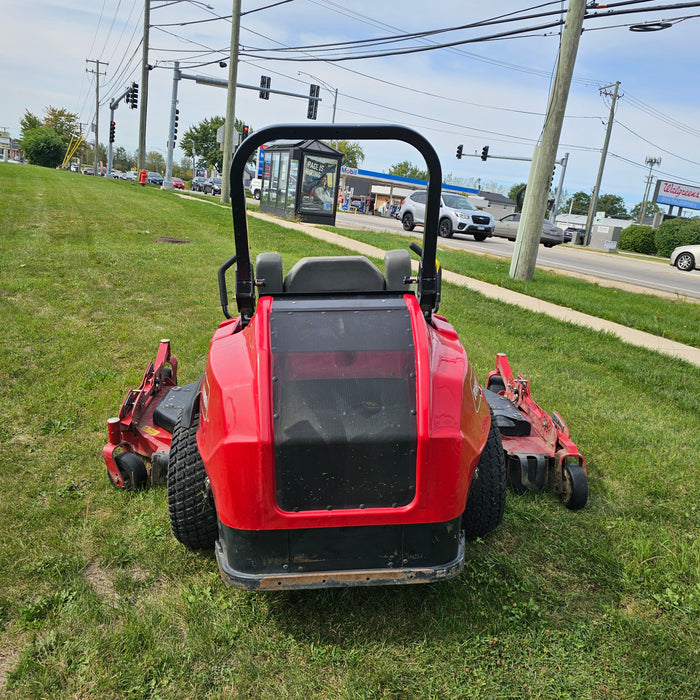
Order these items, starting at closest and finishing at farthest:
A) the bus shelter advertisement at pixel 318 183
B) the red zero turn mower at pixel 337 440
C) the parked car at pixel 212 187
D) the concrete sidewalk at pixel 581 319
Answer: the red zero turn mower at pixel 337 440
the concrete sidewalk at pixel 581 319
the bus shelter advertisement at pixel 318 183
the parked car at pixel 212 187

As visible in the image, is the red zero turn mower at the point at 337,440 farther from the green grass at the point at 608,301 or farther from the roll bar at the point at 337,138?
the green grass at the point at 608,301

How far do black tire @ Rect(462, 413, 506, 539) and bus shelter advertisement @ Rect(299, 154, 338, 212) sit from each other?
1905 cm

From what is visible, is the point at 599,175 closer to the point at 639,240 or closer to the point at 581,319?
the point at 639,240

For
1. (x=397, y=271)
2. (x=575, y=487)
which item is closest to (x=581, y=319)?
(x=575, y=487)

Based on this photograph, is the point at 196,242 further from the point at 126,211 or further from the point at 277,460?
the point at 277,460

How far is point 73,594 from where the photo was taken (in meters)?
2.47

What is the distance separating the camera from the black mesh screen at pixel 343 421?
6.91 ft

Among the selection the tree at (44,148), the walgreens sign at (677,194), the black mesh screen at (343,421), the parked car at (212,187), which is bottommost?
the black mesh screen at (343,421)

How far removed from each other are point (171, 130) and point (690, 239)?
1145 inches

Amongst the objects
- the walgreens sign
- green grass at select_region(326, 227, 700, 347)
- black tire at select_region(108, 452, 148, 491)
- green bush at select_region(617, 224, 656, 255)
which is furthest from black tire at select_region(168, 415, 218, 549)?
the walgreens sign

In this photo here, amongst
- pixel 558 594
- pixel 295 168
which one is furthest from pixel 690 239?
pixel 558 594

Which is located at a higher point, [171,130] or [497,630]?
[171,130]

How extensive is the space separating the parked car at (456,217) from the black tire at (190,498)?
20.2 meters

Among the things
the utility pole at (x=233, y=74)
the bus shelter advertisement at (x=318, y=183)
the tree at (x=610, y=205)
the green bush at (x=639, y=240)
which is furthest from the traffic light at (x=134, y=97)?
the tree at (x=610, y=205)
